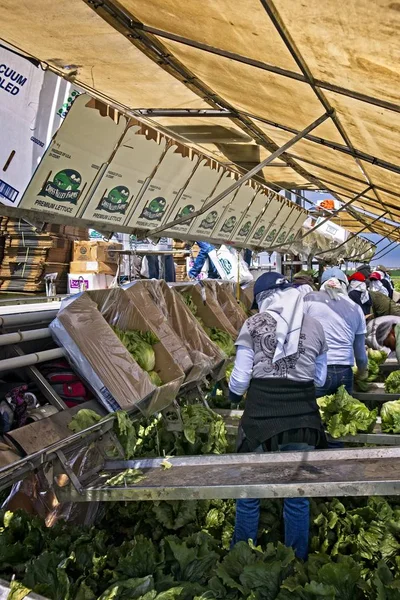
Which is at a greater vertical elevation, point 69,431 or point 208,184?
point 208,184

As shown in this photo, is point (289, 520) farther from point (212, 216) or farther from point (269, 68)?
point (212, 216)

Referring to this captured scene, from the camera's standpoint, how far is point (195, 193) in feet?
20.0

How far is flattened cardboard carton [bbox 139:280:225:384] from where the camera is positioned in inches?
221

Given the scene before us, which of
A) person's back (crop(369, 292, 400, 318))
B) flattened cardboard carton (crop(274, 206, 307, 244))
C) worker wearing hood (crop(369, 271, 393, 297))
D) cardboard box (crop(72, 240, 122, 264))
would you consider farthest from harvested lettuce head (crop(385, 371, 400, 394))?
cardboard box (crop(72, 240, 122, 264))

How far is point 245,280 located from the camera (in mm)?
9742

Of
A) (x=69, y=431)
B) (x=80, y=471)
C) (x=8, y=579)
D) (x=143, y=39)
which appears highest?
→ (x=143, y=39)

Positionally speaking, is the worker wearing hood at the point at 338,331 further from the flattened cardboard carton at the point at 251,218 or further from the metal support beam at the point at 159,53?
the flattened cardboard carton at the point at 251,218

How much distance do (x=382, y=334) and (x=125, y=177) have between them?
4.13 metres

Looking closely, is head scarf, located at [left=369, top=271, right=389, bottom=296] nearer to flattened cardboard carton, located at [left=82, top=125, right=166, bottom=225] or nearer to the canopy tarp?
the canopy tarp

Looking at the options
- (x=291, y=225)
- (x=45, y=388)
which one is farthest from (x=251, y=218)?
(x=45, y=388)

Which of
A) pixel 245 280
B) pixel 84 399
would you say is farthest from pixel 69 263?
pixel 84 399

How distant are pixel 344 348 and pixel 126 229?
2405mm

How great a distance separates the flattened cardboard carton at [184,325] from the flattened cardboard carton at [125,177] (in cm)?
99

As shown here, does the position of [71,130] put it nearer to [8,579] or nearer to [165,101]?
[165,101]
